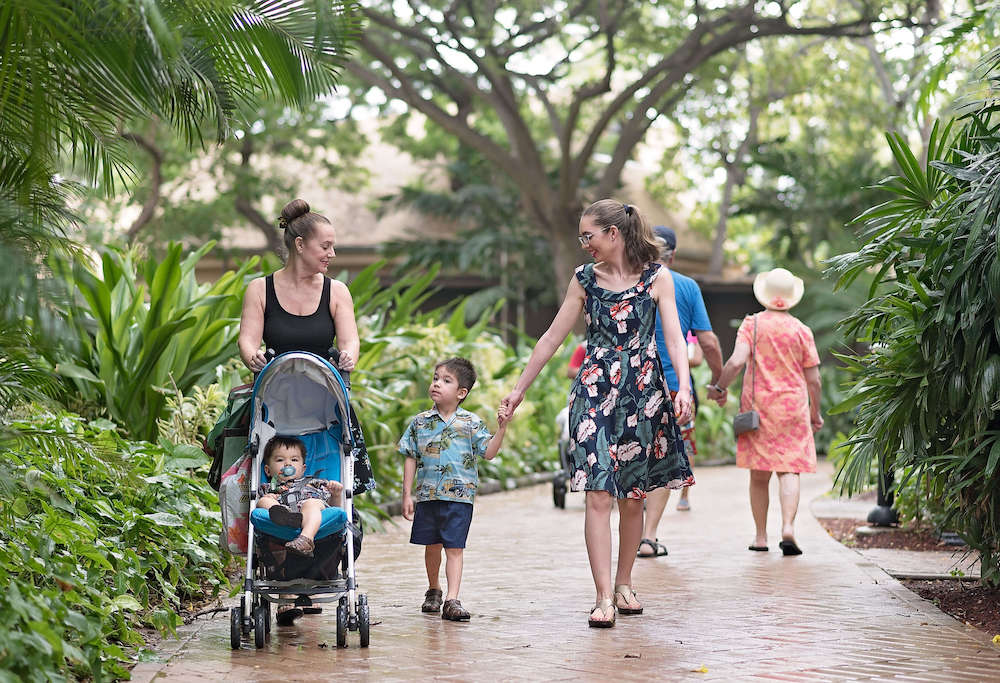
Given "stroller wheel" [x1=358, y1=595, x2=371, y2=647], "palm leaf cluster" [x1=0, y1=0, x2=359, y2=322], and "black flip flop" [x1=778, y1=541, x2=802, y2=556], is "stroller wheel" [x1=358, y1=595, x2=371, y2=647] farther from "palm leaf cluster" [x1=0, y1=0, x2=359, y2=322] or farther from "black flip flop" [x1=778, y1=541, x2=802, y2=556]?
"black flip flop" [x1=778, y1=541, x2=802, y2=556]

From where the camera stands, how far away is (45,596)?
4332 millimetres

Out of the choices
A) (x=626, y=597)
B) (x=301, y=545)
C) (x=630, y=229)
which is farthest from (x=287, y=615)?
(x=630, y=229)

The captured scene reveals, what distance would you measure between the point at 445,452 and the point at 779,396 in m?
3.41

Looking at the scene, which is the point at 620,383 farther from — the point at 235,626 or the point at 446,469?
the point at 235,626

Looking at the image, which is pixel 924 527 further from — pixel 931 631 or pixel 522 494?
pixel 522 494

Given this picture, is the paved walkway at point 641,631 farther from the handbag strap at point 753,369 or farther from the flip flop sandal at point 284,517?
the handbag strap at point 753,369

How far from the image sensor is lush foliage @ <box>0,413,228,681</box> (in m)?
4.15

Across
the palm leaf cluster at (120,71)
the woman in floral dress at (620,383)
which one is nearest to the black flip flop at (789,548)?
the woman in floral dress at (620,383)

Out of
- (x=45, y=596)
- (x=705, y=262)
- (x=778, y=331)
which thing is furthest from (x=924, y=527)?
(x=705, y=262)

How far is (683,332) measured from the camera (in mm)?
8094

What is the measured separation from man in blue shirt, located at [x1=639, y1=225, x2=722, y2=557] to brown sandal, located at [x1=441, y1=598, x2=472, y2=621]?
1497mm

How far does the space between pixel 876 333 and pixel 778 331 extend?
1.91 metres

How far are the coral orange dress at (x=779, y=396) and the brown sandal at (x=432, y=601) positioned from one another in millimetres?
3092

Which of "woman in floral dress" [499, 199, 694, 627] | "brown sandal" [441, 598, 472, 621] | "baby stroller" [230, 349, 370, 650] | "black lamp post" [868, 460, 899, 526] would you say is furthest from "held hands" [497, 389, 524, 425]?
"black lamp post" [868, 460, 899, 526]
